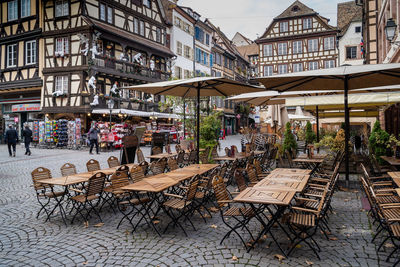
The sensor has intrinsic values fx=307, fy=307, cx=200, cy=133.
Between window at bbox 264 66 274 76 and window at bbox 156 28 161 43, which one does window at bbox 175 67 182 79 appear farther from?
window at bbox 264 66 274 76

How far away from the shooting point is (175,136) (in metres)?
24.8

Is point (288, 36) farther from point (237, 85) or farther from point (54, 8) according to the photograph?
point (237, 85)

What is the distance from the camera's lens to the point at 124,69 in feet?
77.7

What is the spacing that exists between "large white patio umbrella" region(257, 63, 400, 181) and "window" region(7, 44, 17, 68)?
2378cm

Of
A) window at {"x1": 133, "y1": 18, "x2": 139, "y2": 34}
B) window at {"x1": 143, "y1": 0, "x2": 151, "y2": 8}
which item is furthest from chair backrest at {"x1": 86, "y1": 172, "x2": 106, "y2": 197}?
window at {"x1": 143, "y1": 0, "x2": 151, "y2": 8}

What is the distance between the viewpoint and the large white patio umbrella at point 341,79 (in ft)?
18.7

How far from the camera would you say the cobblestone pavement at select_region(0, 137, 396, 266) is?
149 inches

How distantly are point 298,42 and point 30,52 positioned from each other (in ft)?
101

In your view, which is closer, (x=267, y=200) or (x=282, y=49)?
(x=267, y=200)

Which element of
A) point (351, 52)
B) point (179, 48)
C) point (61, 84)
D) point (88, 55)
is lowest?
point (61, 84)

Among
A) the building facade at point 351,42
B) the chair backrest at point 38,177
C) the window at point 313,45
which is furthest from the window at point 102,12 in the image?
the window at point 313,45

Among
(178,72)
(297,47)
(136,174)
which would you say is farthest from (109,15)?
(297,47)

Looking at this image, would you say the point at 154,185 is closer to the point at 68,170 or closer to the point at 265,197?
the point at 265,197

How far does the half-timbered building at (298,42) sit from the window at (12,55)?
2831 cm
